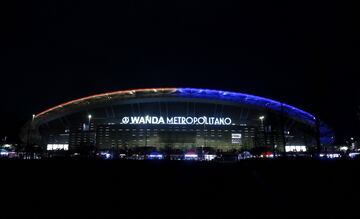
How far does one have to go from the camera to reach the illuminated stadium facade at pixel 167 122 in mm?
81312

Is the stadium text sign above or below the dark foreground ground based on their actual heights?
above

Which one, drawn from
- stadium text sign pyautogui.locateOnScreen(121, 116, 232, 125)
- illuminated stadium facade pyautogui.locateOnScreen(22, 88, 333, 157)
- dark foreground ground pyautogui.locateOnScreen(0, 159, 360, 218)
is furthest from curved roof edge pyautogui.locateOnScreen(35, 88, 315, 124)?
dark foreground ground pyautogui.locateOnScreen(0, 159, 360, 218)

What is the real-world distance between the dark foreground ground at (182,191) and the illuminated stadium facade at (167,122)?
197 feet

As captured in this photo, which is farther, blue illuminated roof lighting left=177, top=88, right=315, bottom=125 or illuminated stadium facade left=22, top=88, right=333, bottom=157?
blue illuminated roof lighting left=177, top=88, right=315, bottom=125

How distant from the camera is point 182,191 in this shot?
14.5 meters

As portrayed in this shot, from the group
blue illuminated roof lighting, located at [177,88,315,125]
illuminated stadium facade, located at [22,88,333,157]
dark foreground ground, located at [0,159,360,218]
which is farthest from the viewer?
blue illuminated roof lighting, located at [177,88,315,125]

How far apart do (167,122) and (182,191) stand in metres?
66.9

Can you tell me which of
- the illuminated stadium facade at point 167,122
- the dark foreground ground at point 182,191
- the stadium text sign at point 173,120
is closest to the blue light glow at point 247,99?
the illuminated stadium facade at point 167,122

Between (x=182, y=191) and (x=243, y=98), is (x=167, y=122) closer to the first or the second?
(x=243, y=98)

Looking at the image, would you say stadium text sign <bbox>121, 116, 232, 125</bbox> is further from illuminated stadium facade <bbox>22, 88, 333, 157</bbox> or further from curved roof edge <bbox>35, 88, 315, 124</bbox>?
curved roof edge <bbox>35, 88, 315, 124</bbox>

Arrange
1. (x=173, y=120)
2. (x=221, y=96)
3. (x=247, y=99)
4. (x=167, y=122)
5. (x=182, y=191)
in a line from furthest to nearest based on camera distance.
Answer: (x=247, y=99)
(x=221, y=96)
(x=173, y=120)
(x=167, y=122)
(x=182, y=191)

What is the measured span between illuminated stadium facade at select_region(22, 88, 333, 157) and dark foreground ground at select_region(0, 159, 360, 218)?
60.2 m

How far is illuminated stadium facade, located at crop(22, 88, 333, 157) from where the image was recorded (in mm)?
81312

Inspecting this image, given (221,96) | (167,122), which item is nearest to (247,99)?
(221,96)
